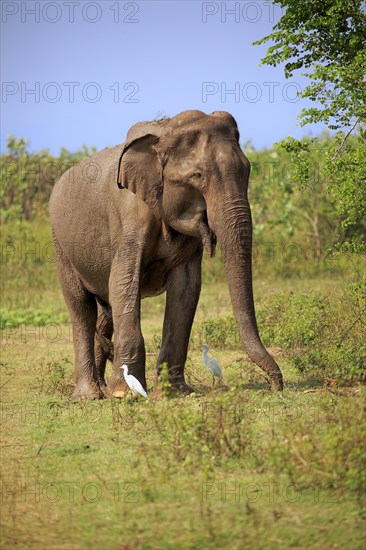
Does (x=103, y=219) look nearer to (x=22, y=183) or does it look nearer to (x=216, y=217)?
(x=216, y=217)

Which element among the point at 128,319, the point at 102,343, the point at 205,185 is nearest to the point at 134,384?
the point at 128,319

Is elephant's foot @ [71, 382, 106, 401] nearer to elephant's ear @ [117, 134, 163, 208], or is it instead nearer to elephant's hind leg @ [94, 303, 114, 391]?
elephant's hind leg @ [94, 303, 114, 391]

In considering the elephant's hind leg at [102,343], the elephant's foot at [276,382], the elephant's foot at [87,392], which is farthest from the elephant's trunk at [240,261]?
the elephant's hind leg at [102,343]

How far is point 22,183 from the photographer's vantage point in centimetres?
3038

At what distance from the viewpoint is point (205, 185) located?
926cm

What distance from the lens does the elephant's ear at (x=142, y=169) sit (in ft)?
32.0

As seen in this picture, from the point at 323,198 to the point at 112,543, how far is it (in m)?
18.9

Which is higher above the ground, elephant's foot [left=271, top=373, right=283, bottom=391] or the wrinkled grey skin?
the wrinkled grey skin

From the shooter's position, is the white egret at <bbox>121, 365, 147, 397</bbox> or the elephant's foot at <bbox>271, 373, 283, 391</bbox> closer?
the white egret at <bbox>121, 365, 147, 397</bbox>

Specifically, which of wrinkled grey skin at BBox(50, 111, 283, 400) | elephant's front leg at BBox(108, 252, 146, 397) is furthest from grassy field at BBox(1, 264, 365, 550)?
wrinkled grey skin at BBox(50, 111, 283, 400)

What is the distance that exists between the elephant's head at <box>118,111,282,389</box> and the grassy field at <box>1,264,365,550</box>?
3.63 ft

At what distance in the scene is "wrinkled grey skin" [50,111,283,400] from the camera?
9148mm

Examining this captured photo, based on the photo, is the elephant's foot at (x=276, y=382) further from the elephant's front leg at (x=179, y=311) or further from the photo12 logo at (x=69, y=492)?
the photo12 logo at (x=69, y=492)

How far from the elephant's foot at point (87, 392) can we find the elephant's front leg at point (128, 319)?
811mm
